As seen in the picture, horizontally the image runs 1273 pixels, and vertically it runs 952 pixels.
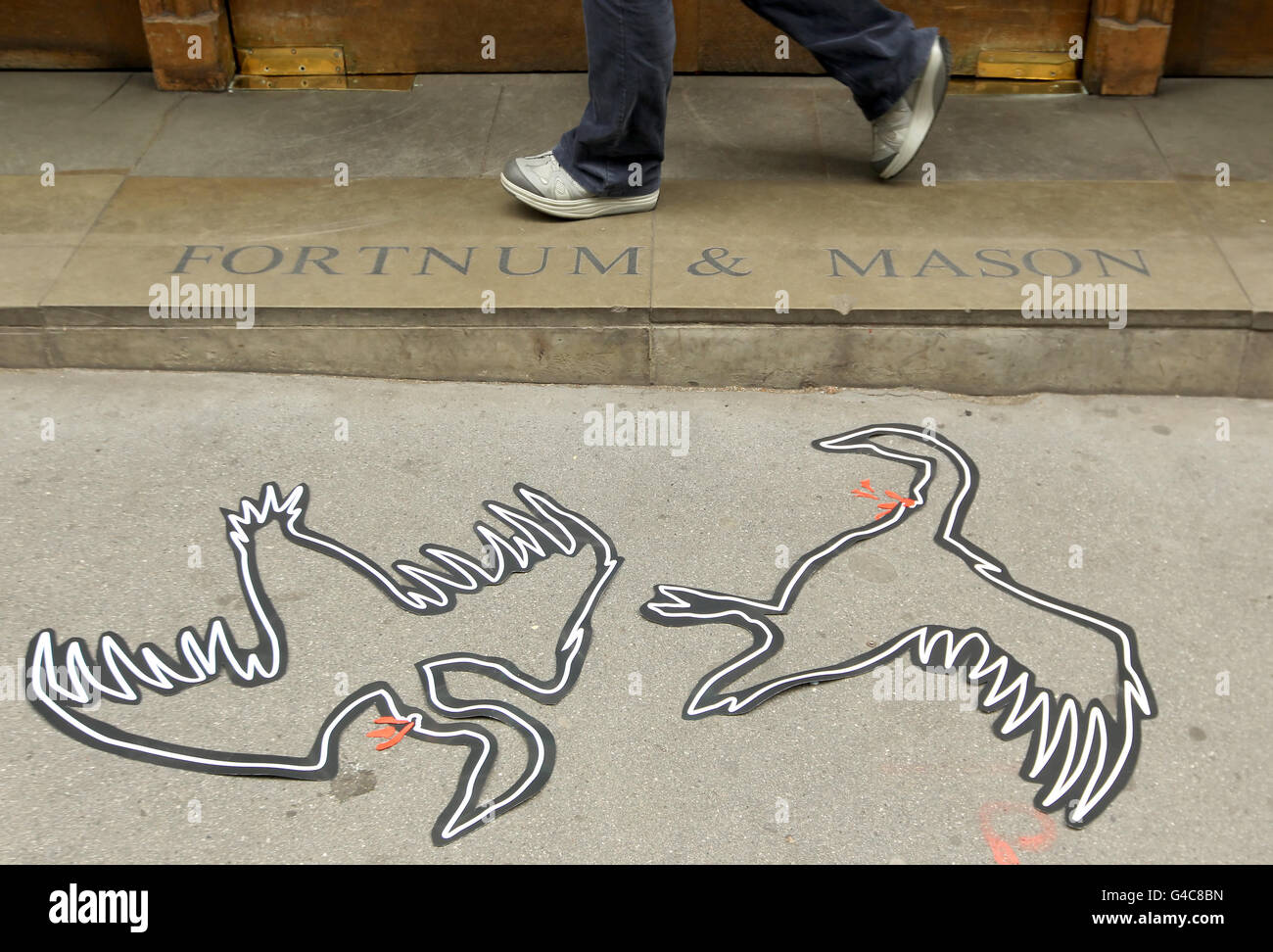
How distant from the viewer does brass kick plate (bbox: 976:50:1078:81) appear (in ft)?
16.4

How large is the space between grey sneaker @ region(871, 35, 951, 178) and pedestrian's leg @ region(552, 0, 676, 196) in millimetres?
770

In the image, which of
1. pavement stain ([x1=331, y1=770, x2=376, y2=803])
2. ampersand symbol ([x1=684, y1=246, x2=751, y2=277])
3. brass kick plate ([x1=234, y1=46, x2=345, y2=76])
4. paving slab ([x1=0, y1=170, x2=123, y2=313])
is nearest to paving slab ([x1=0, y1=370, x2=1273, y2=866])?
pavement stain ([x1=331, y1=770, x2=376, y2=803])

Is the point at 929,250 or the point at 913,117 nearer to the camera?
the point at 929,250

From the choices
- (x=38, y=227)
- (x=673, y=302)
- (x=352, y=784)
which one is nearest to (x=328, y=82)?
(x=38, y=227)

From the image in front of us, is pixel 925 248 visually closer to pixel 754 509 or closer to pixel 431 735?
pixel 754 509

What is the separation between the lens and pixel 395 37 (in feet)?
16.6

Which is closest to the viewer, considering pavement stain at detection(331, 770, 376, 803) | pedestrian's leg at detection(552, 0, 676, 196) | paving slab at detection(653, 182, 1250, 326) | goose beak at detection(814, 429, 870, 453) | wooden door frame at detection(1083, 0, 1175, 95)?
pavement stain at detection(331, 770, 376, 803)

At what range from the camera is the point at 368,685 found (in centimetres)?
268

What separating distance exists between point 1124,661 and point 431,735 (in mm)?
1498

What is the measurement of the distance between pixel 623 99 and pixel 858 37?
31.4 inches

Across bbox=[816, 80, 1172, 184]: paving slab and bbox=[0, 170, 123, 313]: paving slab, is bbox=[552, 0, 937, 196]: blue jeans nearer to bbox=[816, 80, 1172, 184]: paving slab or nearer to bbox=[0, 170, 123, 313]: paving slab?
bbox=[816, 80, 1172, 184]: paving slab

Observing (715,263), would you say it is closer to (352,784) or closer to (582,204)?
(582,204)

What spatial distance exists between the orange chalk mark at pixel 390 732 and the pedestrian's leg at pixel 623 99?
2070 mm

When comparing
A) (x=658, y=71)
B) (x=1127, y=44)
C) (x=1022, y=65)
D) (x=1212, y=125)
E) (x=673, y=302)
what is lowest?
(x=673, y=302)
